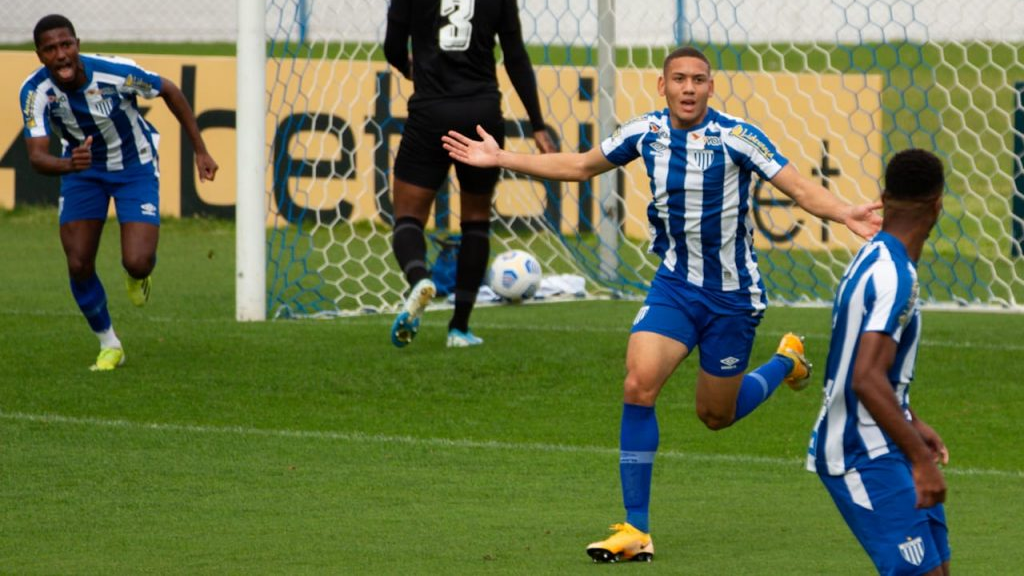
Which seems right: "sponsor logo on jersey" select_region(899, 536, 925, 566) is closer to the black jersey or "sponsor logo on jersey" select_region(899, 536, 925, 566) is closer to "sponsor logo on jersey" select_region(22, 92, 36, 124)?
the black jersey

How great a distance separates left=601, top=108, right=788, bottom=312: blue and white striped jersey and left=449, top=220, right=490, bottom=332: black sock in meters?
3.63

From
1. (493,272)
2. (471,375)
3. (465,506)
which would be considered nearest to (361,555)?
(465,506)

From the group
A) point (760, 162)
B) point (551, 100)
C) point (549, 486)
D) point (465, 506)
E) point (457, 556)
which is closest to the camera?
point (457, 556)

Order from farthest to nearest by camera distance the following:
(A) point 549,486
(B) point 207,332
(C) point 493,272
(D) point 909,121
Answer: (D) point 909,121 → (C) point 493,272 → (B) point 207,332 → (A) point 549,486

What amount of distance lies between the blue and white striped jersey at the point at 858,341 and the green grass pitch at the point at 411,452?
1.29 m

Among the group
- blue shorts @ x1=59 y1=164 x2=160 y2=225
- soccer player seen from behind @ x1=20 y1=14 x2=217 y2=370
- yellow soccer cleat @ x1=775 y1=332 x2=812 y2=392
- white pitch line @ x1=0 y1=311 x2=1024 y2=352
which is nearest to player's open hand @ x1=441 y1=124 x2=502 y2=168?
yellow soccer cleat @ x1=775 y1=332 x2=812 y2=392

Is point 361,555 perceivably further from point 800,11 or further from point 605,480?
point 800,11

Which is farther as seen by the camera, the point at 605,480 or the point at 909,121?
the point at 909,121

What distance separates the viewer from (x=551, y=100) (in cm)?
1531

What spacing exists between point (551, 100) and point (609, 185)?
6.94 feet

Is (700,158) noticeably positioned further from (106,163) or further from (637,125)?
(106,163)

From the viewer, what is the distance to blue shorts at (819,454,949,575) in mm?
4086

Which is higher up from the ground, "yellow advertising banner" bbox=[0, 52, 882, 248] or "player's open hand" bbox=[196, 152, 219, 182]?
"player's open hand" bbox=[196, 152, 219, 182]

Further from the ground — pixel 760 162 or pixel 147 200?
pixel 760 162
